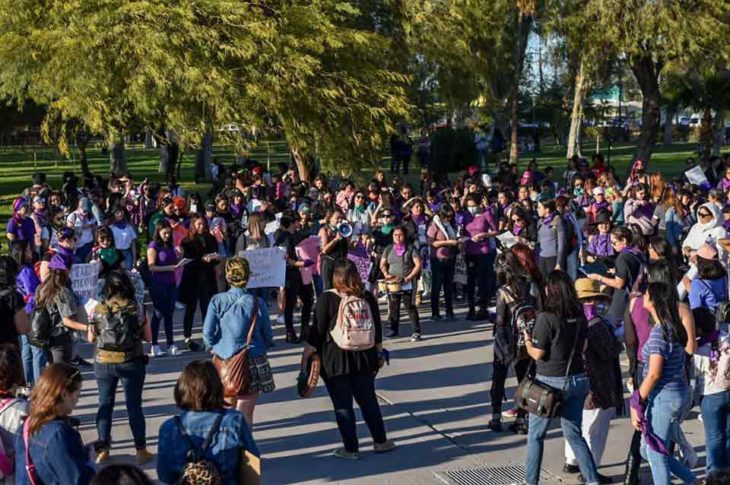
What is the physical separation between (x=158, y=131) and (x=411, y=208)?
11313 millimetres

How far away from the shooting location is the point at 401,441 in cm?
905

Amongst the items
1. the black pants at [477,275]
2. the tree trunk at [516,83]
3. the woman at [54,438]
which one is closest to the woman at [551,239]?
the black pants at [477,275]

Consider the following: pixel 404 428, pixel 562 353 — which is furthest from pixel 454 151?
pixel 562 353

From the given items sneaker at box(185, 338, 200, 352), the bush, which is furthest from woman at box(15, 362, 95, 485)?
the bush

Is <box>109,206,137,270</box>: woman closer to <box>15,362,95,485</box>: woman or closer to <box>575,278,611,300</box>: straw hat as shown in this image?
<box>575,278,611,300</box>: straw hat

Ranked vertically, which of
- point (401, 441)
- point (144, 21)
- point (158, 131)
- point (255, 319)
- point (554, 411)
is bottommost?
point (401, 441)

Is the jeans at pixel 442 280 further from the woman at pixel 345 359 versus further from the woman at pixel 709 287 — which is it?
the woman at pixel 345 359

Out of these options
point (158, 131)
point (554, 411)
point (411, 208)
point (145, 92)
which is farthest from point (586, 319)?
point (158, 131)

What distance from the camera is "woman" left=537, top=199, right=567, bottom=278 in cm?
1402

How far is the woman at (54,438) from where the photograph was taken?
4.90 m

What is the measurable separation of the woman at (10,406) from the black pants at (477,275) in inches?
354

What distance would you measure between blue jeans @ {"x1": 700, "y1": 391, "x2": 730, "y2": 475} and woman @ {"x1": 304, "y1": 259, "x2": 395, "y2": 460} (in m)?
2.51

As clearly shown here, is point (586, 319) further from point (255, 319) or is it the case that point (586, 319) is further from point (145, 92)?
point (145, 92)

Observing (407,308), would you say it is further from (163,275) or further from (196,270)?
(163,275)
